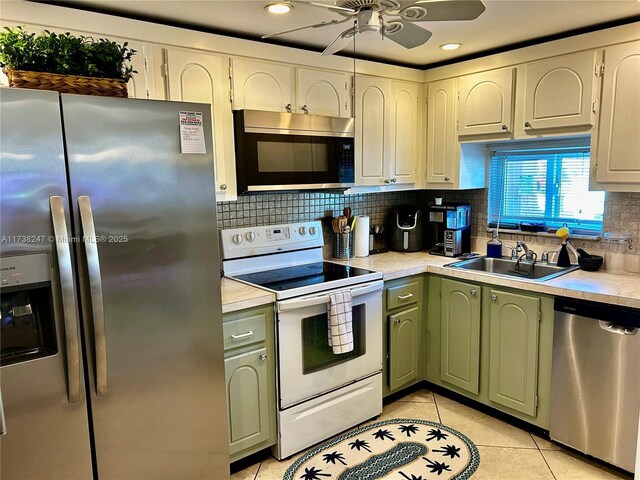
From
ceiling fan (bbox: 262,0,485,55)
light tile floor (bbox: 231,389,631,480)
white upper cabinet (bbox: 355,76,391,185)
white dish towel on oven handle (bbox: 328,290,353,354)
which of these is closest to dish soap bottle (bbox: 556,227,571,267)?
light tile floor (bbox: 231,389,631,480)

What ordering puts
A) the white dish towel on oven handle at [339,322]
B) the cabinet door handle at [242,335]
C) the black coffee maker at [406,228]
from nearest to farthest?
1. the cabinet door handle at [242,335]
2. the white dish towel on oven handle at [339,322]
3. the black coffee maker at [406,228]

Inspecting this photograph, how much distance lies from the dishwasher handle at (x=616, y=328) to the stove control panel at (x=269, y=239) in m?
1.72

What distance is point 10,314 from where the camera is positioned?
1501mm

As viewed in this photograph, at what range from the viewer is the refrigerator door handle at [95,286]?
1.57 metres

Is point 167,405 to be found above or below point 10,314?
below

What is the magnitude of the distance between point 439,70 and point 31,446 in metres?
3.16

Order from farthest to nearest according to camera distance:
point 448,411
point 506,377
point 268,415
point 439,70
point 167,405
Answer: point 439,70
point 448,411
point 506,377
point 268,415
point 167,405

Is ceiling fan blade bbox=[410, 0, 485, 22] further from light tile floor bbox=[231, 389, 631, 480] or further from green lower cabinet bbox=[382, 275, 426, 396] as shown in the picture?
light tile floor bbox=[231, 389, 631, 480]

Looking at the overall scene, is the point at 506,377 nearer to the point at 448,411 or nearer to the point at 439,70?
the point at 448,411

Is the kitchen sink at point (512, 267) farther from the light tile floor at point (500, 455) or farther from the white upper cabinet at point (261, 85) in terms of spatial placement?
the white upper cabinet at point (261, 85)

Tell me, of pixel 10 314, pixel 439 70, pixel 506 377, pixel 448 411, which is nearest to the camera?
pixel 10 314

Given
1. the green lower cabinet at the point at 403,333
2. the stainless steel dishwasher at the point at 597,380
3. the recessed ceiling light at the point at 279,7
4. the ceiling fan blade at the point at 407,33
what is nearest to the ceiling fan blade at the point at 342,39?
the ceiling fan blade at the point at 407,33

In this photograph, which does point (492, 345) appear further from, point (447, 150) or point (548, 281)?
point (447, 150)

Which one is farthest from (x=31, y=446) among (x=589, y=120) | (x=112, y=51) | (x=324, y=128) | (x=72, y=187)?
(x=589, y=120)
